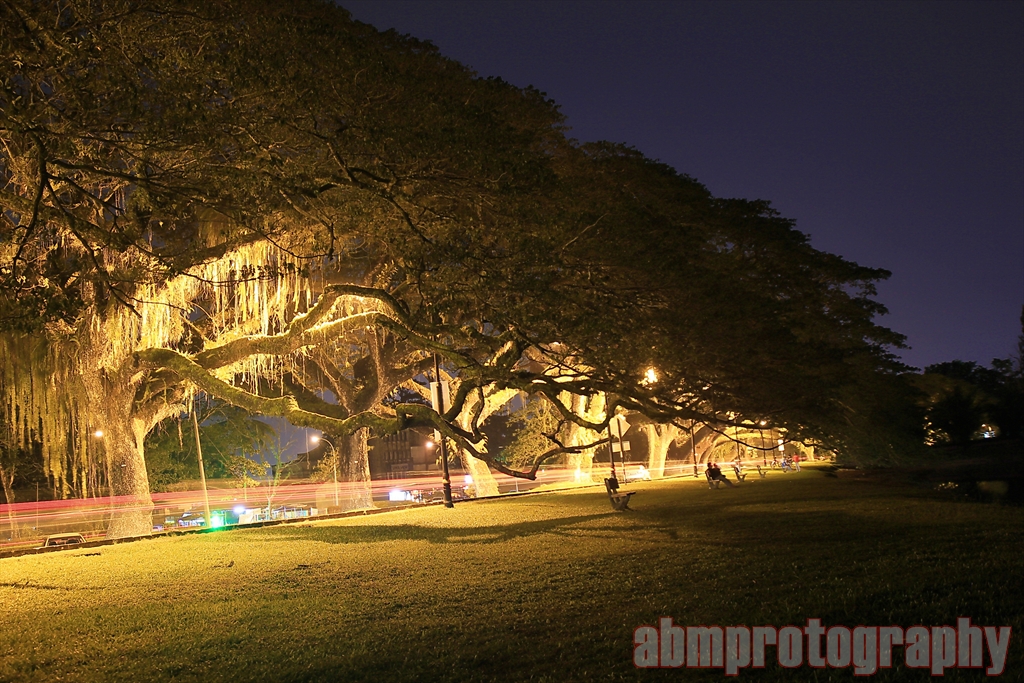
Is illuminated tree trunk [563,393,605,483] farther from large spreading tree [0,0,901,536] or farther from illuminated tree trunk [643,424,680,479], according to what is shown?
large spreading tree [0,0,901,536]

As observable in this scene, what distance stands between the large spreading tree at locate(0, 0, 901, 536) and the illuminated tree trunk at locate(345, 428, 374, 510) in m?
9.22

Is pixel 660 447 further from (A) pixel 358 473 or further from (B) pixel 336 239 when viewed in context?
(B) pixel 336 239

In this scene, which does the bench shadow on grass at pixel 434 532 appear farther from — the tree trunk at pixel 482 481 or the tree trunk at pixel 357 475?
the tree trunk at pixel 482 481

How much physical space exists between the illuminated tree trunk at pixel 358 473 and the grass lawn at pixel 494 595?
15095 mm

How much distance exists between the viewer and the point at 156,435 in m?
39.3

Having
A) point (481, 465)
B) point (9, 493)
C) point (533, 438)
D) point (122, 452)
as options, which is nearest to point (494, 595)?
point (122, 452)

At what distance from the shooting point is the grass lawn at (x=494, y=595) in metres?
6.73

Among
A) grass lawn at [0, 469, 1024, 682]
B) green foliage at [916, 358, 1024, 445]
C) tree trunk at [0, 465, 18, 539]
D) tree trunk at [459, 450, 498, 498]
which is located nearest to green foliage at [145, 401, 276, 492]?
tree trunk at [0, 465, 18, 539]

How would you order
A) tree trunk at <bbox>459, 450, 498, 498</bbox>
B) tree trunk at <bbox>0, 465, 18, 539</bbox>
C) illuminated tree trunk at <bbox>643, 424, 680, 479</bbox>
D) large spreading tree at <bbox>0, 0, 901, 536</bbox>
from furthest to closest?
1. illuminated tree trunk at <bbox>643, 424, 680, 479</bbox>
2. tree trunk at <bbox>459, 450, 498, 498</bbox>
3. tree trunk at <bbox>0, 465, 18, 539</bbox>
4. large spreading tree at <bbox>0, 0, 901, 536</bbox>

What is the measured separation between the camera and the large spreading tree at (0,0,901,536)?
27.7 feet

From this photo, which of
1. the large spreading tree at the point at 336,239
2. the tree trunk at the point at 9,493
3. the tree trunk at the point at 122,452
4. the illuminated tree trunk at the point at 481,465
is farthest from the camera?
the illuminated tree trunk at the point at 481,465

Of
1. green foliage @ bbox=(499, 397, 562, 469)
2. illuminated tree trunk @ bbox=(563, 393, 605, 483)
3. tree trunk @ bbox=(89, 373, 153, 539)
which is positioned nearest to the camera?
tree trunk @ bbox=(89, 373, 153, 539)

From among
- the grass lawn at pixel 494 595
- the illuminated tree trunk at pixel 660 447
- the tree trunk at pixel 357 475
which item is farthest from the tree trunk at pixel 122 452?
the illuminated tree trunk at pixel 660 447

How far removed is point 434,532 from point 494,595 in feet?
26.4
